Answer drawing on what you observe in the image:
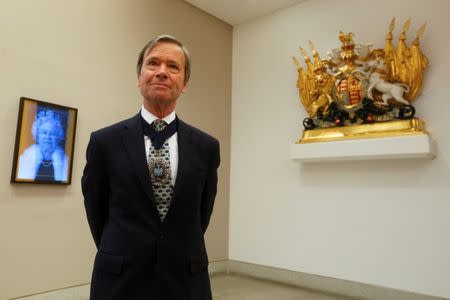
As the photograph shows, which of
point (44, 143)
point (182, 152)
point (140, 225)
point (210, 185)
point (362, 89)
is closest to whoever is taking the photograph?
point (140, 225)

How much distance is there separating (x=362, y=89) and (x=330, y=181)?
0.93 metres

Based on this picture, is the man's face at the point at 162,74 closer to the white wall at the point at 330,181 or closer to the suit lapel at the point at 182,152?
the suit lapel at the point at 182,152

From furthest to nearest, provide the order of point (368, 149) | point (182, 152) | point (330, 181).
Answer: point (330, 181) → point (368, 149) → point (182, 152)

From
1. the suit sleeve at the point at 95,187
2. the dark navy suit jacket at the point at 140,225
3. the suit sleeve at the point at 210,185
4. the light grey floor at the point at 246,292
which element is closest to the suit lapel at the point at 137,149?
the dark navy suit jacket at the point at 140,225

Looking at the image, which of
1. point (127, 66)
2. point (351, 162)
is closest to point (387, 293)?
point (351, 162)

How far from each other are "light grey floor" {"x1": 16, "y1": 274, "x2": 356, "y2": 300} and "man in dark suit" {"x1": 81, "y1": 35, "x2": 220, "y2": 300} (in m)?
1.99

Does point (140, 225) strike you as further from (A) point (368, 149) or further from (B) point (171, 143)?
(A) point (368, 149)

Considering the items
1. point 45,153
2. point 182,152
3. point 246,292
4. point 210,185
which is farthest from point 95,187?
point 246,292

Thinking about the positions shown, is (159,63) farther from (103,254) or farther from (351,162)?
(351,162)

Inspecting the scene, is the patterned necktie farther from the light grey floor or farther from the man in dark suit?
the light grey floor

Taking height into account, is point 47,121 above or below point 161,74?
above

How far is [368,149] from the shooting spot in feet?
10.2

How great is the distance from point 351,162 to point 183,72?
2597 millimetres

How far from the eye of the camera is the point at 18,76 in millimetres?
2688
